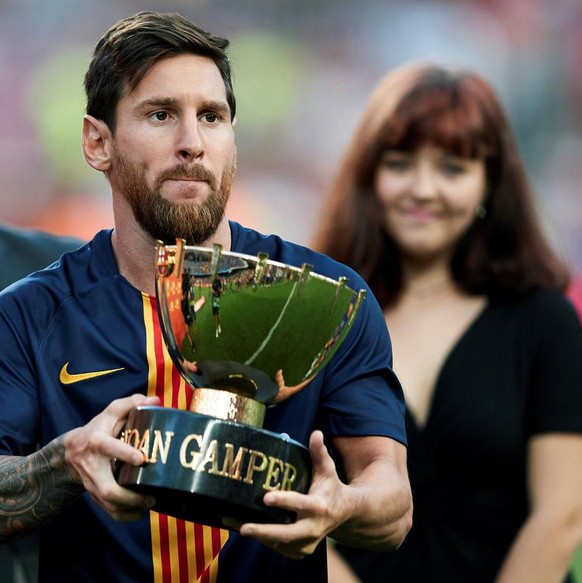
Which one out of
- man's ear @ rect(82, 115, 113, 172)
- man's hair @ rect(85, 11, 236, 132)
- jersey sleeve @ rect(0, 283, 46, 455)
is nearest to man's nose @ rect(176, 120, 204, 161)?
man's hair @ rect(85, 11, 236, 132)

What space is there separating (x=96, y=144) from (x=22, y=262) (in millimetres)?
678

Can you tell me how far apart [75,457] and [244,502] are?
0.25 m

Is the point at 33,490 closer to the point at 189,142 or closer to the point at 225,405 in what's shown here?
the point at 225,405

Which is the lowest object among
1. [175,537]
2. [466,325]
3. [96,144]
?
[175,537]

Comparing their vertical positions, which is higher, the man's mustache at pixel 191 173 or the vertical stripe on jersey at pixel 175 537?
the man's mustache at pixel 191 173

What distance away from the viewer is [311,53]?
761 cm

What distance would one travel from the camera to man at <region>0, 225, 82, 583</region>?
284 cm

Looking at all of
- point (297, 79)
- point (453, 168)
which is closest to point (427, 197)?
point (453, 168)

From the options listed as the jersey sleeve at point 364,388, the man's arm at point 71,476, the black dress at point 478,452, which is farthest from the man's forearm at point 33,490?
the black dress at point 478,452

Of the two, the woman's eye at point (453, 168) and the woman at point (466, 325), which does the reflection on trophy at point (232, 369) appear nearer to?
the woman at point (466, 325)

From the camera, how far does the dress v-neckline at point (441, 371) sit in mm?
3105

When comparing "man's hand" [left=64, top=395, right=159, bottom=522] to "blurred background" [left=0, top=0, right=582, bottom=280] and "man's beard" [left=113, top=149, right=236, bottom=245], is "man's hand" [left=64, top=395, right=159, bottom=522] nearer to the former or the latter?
"man's beard" [left=113, top=149, right=236, bottom=245]

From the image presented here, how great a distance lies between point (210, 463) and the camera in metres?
1.68

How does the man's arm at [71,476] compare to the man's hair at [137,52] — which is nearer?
the man's arm at [71,476]
